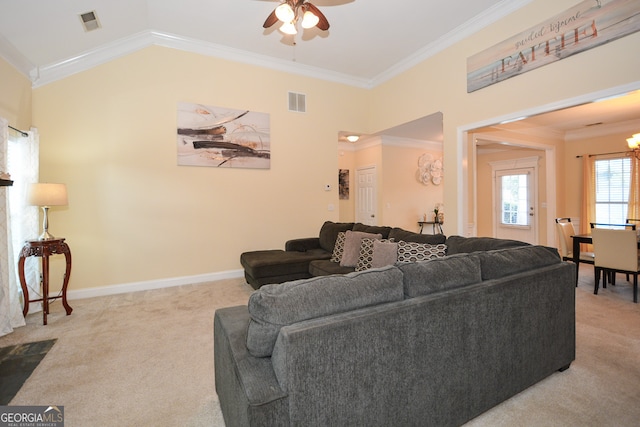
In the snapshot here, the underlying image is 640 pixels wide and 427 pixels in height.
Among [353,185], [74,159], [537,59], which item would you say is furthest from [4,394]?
[353,185]

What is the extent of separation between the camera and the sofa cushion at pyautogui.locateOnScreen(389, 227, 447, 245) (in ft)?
9.80

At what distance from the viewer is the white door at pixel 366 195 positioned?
6.77 m

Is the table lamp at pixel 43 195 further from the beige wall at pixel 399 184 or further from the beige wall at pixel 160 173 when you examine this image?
the beige wall at pixel 399 184

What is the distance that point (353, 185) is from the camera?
7.62 metres

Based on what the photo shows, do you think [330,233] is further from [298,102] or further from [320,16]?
[320,16]

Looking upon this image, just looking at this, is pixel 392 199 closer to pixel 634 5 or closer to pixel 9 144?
pixel 634 5

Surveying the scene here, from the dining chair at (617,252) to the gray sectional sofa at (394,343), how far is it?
8.13ft

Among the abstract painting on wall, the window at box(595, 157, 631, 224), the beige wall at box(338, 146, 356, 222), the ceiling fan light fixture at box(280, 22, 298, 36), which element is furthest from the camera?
the beige wall at box(338, 146, 356, 222)

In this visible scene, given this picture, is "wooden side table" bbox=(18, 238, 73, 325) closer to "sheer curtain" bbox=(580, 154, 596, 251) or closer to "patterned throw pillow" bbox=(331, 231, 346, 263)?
"patterned throw pillow" bbox=(331, 231, 346, 263)

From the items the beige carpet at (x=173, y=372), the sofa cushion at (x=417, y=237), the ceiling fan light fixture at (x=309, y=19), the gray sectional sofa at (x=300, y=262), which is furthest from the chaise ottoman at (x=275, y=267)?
the ceiling fan light fixture at (x=309, y=19)

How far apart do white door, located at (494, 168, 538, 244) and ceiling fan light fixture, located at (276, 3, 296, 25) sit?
685 cm

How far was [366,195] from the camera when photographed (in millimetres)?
7070

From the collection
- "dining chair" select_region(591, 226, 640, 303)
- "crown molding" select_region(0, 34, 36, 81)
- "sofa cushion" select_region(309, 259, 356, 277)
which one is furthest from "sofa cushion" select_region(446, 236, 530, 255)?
"crown molding" select_region(0, 34, 36, 81)

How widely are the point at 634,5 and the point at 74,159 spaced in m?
6.11
